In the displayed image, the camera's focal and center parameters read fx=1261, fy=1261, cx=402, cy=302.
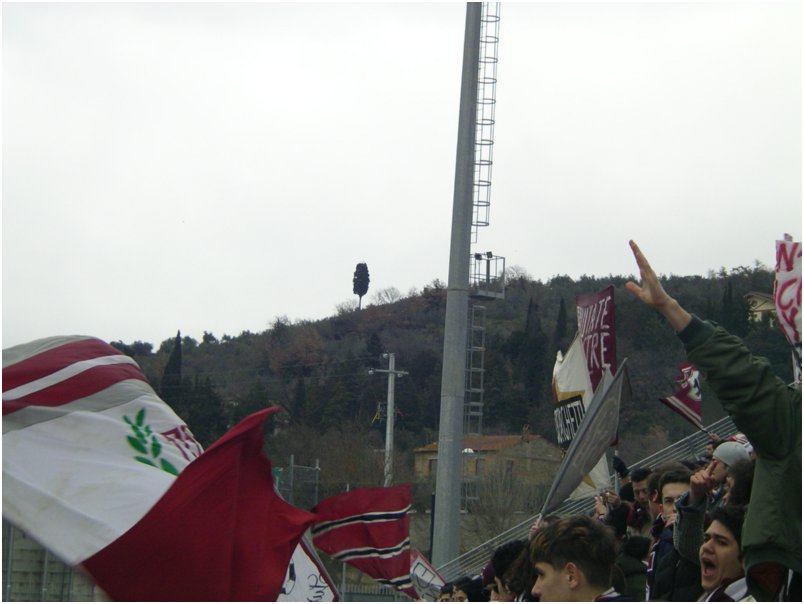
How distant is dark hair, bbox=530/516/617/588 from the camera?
4.79m

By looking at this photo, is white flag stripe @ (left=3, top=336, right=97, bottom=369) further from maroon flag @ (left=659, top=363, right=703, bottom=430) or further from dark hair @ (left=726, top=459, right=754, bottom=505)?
maroon flag @ (left=659, top=363, right=703, bottom=430)

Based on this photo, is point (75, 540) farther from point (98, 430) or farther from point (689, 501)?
point (689, 501)

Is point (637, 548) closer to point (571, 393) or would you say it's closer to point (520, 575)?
point (520, 575)

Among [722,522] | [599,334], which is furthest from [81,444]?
[599,334]

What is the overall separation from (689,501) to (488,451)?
61.3m

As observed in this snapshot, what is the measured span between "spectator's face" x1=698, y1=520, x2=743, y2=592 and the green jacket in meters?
0.65

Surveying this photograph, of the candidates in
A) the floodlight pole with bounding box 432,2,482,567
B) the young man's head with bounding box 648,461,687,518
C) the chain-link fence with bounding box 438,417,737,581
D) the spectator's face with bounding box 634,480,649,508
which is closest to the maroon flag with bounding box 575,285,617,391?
the chain-link fence with bounding box 438,417,737,581

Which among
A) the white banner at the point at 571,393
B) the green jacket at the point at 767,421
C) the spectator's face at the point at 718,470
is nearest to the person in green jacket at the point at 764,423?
the green jacket at the point at 767,421

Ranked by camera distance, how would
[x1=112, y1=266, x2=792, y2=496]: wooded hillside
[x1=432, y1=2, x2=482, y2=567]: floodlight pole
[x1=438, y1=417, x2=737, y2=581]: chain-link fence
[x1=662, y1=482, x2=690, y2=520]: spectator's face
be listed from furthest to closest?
[x1=112, y1=266, x2=792, y2=496]: wooded hillside, [x1=438, y1=417, x2=737, y2=581]: chain-link fence, [x1=432, y1=2, x2=482, y2=567]: floodlight pole, [x1=662, y1=482, x2=690, y2=520]: spectator's face

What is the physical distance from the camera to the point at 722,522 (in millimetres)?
5086

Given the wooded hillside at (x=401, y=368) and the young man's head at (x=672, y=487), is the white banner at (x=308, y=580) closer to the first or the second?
the young man's head at (x=672, y=487)

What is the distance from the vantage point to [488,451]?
66688mm

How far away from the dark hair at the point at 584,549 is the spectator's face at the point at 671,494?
1.65 meters

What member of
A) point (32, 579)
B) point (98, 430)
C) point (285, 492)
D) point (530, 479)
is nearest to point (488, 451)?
point (530, 479)
